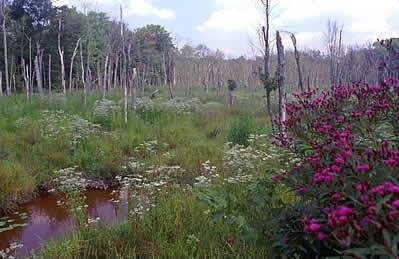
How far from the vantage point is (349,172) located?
68.2 inches

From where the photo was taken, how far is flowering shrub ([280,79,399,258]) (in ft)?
4.34

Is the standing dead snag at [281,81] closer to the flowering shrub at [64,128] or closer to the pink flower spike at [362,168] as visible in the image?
the flowering shrub at [64,128]

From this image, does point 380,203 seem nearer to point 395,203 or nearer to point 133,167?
point 395,203

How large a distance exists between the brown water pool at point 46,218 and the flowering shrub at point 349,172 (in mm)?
2986

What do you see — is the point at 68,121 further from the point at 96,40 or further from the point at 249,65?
the point at 249,65

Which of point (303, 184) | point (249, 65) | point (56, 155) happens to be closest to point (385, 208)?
point (303, 184)

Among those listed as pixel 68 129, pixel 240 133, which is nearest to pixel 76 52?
pixel 68 129

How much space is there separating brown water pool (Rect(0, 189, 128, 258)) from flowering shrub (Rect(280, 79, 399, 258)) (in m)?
2.99

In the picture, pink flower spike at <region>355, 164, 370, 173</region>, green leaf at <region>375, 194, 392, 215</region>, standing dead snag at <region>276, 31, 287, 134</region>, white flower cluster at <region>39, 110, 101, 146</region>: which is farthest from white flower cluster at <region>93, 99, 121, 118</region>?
green leaf at <region>375, 194, 392, 215</region>

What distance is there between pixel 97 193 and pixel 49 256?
3.94 metres

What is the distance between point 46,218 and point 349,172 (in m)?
5.83

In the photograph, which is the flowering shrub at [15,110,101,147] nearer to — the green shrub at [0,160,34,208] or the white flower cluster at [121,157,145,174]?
the white flower cluster at [121,157,145,174]

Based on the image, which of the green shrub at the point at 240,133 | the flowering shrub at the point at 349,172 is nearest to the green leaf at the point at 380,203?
the flowering shrub at the point at 349,172

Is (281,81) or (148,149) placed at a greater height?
(281,81)
